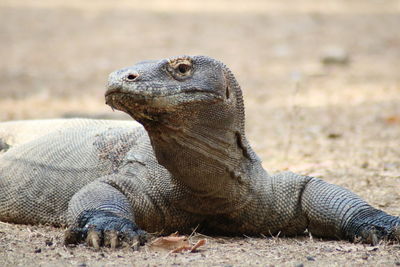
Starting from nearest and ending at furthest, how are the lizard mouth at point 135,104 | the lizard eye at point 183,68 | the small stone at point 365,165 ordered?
1. the lizard mouth at point 135,104
2. the lizard eye at point 183,68
3. the small stone at point 365,165

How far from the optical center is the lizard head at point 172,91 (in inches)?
131

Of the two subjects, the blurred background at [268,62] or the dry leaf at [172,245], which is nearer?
the dry leaf at [172,245]

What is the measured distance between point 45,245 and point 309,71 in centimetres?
798

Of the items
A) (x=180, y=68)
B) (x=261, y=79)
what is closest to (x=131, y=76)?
(x=180, y=68)

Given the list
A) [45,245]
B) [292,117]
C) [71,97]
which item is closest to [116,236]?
[45,245]

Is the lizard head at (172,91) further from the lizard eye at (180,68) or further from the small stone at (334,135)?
the small stone at (334,135)

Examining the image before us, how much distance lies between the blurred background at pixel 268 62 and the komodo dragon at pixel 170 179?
852 millimetres

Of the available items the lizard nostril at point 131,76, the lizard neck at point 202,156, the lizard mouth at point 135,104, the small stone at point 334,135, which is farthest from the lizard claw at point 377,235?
the small stone at point 334,135

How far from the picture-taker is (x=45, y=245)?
3.60 m

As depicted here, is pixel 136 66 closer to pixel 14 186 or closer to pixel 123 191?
pixel 123 191

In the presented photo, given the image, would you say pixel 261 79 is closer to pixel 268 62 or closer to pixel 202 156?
pixel 268 62

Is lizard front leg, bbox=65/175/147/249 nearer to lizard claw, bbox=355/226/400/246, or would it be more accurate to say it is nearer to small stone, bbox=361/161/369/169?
lizard claw, bbox=355/226/400/246

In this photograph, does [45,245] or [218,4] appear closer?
[45,245]

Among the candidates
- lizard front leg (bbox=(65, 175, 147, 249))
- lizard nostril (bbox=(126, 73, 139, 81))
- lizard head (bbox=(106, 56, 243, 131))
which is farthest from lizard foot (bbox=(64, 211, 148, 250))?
lizard nostril (bbox=(126, 73, 139, 81))
